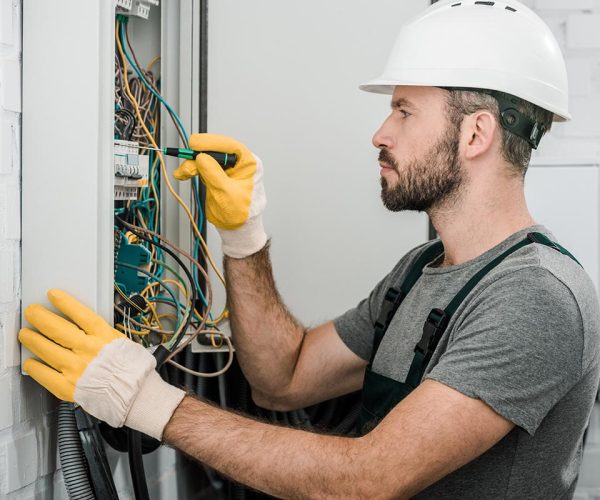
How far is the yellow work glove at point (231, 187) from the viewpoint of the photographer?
49.8 inches

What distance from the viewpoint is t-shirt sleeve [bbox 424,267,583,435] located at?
1021 millimetres

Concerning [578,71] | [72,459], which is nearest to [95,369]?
[72,459]

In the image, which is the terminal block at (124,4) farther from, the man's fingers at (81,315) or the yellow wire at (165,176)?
the man's fingers at (81,315)

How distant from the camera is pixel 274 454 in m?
1.06

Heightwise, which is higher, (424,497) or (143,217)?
(143,217)

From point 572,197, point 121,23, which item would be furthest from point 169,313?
point 572,197

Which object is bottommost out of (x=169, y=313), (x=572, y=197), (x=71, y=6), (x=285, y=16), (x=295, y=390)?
(x=295, y=390)

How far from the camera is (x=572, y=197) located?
1.89 metres

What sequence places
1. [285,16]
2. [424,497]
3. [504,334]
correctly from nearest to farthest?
[504,334] < [424,497] < [285,16]

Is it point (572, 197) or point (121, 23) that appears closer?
point (121, 23)

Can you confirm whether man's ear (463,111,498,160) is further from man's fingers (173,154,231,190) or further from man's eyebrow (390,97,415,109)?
man's fingers (173,154,231,190)

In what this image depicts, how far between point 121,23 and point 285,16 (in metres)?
0.33

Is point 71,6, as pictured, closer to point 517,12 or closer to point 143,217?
point 143,217

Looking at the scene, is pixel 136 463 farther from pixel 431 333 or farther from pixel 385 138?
pixel 385 138
